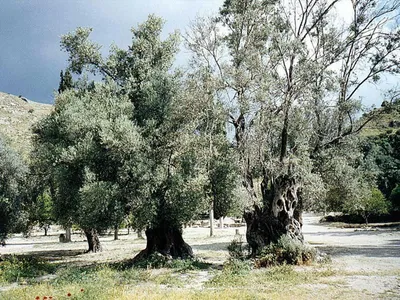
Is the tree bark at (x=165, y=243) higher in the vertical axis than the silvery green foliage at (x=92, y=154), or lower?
lower

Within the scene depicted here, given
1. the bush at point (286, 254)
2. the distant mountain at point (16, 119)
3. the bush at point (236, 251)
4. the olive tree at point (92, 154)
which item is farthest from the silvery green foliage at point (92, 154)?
the distant mountain at point (16, 119)

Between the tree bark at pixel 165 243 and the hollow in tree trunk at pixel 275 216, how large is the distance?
12.3 ft

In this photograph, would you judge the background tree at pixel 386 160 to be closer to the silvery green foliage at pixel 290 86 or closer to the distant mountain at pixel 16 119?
the silvery green foliage at pixel 290 86

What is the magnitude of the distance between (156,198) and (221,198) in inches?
134

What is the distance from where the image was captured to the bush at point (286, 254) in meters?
16.4

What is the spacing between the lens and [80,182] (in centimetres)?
1847

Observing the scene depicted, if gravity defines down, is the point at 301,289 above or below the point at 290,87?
below

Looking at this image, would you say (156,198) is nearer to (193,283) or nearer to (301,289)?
(193,283)

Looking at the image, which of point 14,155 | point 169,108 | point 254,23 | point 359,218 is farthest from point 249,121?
point 359,218

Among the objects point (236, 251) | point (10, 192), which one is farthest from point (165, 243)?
point (10, 192)

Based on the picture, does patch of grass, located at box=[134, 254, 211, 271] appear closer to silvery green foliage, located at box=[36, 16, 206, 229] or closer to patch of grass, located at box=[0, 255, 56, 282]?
silvery green foliage, located at box=[36, 16, 206, 229]

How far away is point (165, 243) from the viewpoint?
63.6 ft

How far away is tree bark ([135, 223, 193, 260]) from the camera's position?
63.0 feet

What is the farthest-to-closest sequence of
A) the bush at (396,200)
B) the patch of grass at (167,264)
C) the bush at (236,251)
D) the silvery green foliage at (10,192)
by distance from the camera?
the bush at (396,200)
the silvery green foliage at (10,192)
the bush at (236,251)
the patch of grass at (167,264)
